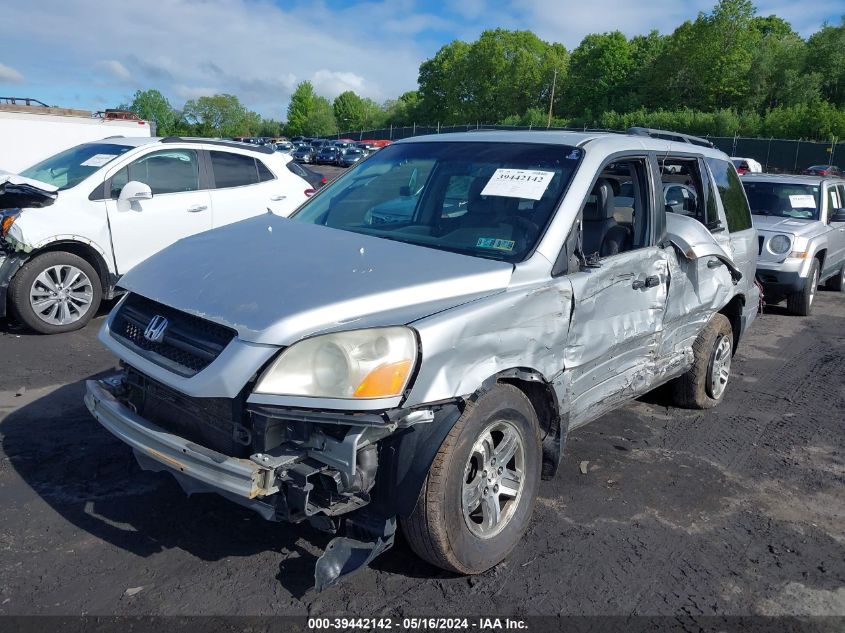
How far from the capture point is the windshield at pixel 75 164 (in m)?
7.07

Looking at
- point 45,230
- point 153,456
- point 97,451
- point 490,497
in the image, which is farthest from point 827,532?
point 45,230

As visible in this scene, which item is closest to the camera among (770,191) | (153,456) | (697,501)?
(153,456)

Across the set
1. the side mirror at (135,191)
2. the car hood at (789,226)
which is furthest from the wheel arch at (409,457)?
the car hood at (789,226)

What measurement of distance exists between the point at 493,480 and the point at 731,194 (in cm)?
364

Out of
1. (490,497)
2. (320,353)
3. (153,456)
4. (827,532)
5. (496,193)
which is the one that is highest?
(496,193)

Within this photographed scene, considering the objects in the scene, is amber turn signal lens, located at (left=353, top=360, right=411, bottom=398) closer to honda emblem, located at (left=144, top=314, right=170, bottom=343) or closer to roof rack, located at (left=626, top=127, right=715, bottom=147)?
honda emblem, located at (left=144, top=314, right=170, bottom=343)

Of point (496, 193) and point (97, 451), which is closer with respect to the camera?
point (496, 193)

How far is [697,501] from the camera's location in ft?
13.0

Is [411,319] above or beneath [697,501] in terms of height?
above

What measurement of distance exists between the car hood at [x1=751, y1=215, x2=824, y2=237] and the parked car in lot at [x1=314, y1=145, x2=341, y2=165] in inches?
1698

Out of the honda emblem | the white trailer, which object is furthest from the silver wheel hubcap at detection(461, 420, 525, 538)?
the white trailer

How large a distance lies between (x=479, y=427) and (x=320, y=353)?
74 cm

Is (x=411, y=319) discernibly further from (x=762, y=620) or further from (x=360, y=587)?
(x=762, y=620)

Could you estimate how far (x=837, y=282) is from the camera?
11.3 m
